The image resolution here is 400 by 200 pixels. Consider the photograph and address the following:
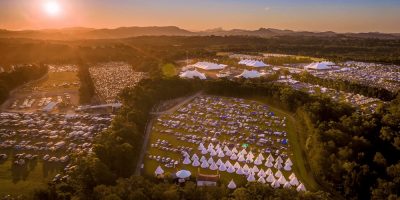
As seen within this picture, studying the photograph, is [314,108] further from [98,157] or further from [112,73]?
[112,73]

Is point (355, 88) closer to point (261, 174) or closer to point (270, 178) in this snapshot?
point (261, 174)

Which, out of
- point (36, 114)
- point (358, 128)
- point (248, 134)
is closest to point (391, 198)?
point (358, 128)

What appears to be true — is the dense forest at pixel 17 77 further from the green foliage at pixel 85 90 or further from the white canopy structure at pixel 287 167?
the white canopy structure at pixel 287 167

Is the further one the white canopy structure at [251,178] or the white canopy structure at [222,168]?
the white canopy structure at [222,168]

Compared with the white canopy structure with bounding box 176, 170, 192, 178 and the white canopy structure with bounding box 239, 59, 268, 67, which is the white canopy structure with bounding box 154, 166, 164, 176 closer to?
the white canopy structure with bounding box 176, 170, 192, 178

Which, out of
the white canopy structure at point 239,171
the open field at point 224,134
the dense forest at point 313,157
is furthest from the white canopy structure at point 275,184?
the dense forest at point 313,157
